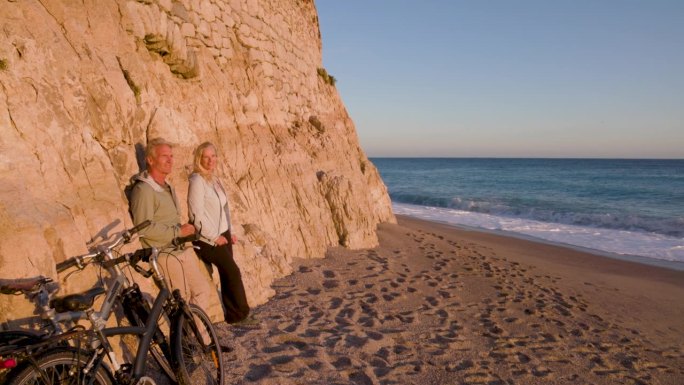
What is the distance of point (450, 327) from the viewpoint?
594 centimetres

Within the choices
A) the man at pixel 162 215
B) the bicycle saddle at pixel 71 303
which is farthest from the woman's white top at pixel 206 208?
the bicycle saddle at pixel 71 303

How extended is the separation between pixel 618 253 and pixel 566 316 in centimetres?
898

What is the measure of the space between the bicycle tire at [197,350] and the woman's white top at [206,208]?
1050 mm

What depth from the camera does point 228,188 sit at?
703 cm

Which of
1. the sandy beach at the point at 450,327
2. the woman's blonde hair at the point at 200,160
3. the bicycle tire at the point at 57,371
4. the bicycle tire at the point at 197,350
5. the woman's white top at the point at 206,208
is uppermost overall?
the woman's blonde hair at the point at 200,160

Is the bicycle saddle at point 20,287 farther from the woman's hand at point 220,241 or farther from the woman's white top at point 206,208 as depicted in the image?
the woman's hand at point 220,241

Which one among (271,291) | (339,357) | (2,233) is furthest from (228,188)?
(2,233)

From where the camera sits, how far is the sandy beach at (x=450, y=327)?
4602 millimetres

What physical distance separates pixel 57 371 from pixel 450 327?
4.77 m

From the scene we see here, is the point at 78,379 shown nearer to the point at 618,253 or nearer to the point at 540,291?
the point at 540,291

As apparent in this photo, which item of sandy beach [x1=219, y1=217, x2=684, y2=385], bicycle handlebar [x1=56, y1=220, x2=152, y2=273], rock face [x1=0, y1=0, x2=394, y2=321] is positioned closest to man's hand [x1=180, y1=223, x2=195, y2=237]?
rock face [x1=0, y1=0, x2=394, y2=321]

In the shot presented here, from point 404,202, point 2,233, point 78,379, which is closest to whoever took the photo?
point 78,379

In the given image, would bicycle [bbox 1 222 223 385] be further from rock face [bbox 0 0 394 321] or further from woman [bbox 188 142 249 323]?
woman [bbox 188 142 249 323]

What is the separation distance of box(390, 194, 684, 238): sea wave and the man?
67.2 feet
